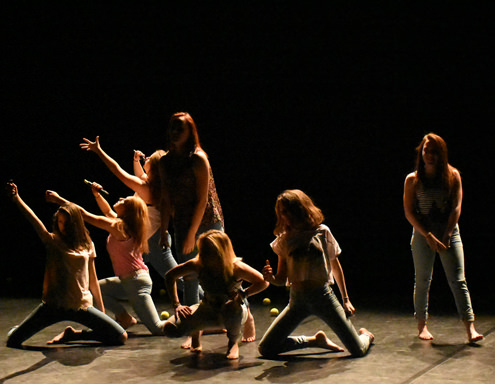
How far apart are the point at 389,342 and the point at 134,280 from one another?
1524 millimetres

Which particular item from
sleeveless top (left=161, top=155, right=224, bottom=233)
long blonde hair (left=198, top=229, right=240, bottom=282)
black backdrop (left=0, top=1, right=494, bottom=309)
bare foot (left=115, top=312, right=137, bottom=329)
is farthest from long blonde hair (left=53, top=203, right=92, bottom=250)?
black backdrop (left=0, top=1, right=494, bottom=309)

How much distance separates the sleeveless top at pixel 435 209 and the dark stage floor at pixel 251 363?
630 millimetres

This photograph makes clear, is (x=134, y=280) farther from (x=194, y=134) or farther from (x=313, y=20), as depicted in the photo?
(x=313, y=20)

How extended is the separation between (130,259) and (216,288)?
83 centimetres

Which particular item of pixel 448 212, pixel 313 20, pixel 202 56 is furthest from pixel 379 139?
pixel 448 212

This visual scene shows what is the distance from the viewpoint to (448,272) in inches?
175

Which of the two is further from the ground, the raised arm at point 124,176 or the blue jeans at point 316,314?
the raised arm at point 124,176

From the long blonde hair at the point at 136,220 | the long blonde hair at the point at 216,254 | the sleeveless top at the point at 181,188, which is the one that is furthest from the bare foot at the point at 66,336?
the long blonde hair at the point at 216,254

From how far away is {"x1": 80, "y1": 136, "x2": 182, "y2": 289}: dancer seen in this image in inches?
188

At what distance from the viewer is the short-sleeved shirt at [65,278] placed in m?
4.43

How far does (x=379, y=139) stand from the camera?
771cm

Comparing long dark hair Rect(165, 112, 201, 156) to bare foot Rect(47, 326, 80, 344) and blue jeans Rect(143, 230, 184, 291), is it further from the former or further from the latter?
bare foot Rect(47, 326, 80, 344)

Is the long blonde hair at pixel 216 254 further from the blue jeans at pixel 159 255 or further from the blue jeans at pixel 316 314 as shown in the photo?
the blue jeans at pixel 159 255

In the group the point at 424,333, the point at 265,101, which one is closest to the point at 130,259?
the point at 424,333
